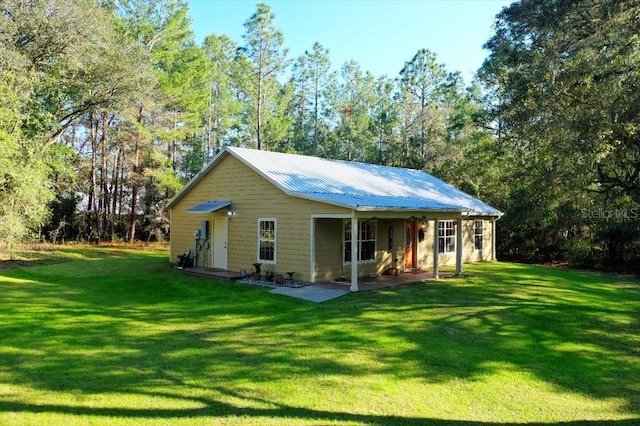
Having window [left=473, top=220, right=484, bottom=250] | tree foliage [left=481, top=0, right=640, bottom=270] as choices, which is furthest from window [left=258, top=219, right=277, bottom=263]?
window [left=473, top=220, right=484, bottom=250]

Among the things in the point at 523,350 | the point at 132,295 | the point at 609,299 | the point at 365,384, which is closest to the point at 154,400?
the point at 365,384

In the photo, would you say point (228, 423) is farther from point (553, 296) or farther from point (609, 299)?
point (609, 299)

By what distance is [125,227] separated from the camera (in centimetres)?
3012

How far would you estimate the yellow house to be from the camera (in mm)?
12906

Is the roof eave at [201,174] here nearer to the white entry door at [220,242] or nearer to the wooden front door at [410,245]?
the white entry door at [220,242]

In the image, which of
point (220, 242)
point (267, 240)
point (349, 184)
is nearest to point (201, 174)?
point (220, 242)

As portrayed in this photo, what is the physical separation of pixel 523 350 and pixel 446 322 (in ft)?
5.77

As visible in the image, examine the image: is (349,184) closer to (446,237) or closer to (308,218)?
(308,218)

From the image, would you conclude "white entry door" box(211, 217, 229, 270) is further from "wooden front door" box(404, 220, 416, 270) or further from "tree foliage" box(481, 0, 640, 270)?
"tree foliage" box(481, 0, 640, 270)

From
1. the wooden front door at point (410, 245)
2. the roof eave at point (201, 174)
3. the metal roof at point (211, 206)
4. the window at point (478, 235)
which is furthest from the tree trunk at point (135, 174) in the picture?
the window at point (478, 235)

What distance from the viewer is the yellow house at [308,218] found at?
→ 12.9m

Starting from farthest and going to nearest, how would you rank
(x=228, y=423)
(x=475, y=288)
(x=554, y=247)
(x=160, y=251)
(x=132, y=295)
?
(x=160, y=251) → (x=554, y=247) → (x=475, y=288) → (x=132, y=295) → (x=228, y=423)

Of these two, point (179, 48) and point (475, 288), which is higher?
point (179, 48)

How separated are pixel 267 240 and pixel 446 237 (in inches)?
343
